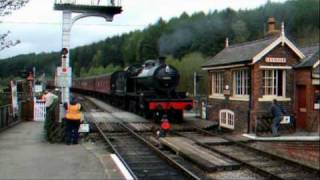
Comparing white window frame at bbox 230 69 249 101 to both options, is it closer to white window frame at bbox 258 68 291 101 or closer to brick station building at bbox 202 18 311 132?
brick station building at bbox 202 18 311 132

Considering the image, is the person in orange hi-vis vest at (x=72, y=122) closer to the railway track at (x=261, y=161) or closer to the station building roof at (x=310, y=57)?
the railway track at (x=261, y=161)

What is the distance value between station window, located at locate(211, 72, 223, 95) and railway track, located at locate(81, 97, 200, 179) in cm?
606

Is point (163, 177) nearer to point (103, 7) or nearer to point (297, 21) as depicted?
point (297, 21)

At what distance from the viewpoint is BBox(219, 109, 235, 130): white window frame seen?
73.0 ft

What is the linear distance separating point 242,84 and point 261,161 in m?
8.20

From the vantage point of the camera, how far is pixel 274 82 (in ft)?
69.4

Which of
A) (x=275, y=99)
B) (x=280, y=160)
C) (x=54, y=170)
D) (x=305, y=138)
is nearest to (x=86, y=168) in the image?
(x=54, y=170)

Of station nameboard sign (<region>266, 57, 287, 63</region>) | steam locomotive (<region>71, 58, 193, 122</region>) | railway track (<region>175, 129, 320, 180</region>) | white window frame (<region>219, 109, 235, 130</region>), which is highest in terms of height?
station nameboard sign (<region>266, 57, 287, 63</region>)

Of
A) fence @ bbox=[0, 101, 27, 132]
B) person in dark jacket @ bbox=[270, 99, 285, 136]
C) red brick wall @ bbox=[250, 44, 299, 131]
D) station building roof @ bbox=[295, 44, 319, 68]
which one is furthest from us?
red brick wall @ bbox=[250, 44, 299, 131]

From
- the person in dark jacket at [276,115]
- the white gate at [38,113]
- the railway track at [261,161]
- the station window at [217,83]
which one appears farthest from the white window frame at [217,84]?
the white gate at [38,113]

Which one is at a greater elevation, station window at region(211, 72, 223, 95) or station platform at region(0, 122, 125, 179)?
station window at region(211, 72, 223, 95)

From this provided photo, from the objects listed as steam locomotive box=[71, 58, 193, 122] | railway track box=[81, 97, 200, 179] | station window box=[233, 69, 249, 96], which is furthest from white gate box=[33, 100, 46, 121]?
station window box=[233, 69, 249, 96]

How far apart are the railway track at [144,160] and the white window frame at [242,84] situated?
5014mm

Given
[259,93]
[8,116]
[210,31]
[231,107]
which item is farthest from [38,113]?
[259,93]
